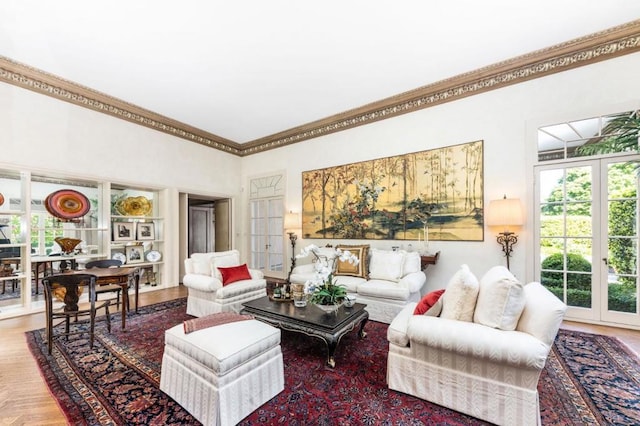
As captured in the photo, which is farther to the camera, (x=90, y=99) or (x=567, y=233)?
(x=90, y=99)

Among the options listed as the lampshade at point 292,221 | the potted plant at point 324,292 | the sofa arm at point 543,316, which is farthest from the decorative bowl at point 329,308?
the lampshade at point 292,221

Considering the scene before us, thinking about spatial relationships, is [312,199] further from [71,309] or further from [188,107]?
[71,309]

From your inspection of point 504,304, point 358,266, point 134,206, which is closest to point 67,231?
point 134,206

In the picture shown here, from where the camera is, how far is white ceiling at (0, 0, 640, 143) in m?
2.72

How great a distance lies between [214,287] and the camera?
11.5ft

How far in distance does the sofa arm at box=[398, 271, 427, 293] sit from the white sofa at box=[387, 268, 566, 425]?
4.96 feet

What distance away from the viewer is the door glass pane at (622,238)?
10.5 feet

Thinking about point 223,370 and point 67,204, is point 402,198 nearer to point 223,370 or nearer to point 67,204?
point 223,370

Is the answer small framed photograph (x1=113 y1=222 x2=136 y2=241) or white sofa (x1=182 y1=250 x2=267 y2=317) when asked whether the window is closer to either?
white sofa (x1=182 y1=250 x2=267 y2=317)

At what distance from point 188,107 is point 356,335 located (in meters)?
4.68

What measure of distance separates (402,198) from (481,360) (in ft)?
10.5

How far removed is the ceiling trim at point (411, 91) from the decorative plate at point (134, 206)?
4.80 ft

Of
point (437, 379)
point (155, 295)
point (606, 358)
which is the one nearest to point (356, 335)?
point (437, 379)

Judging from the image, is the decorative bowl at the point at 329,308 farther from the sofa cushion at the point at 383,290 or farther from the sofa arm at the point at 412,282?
the sofa arm at the point at 412,282
